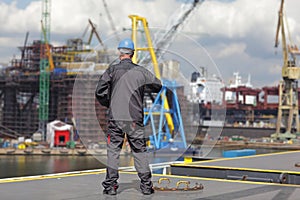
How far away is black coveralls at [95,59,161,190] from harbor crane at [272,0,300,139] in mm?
64094

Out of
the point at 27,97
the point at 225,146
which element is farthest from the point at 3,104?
the point at 225,146

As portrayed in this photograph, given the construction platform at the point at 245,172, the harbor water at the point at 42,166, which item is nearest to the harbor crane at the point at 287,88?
the harbor water at the point at 42,166

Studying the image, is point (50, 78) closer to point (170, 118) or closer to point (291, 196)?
point (170, 118)

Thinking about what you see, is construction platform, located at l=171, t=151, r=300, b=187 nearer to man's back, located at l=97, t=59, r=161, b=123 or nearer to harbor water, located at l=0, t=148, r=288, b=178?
man's back, located at l=97, t=59, r=161, b=123

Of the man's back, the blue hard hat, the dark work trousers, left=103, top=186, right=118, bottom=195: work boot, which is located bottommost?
left=103, top=186, right=118, bottom=195: work boot

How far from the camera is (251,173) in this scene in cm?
653

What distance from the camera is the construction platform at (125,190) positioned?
4.55 m

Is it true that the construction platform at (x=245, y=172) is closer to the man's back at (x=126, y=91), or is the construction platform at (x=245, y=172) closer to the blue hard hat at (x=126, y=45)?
the man's back at (x=126, y=91)

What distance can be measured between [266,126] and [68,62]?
30.6m

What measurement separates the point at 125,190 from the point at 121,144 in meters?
0.53

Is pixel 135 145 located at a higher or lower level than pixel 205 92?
lower

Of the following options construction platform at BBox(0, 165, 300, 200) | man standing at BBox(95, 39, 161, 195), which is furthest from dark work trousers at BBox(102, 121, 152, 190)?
construction platform at BBox(0, 165, 300, 200)

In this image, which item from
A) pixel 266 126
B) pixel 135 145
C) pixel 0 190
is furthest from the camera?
pixel 266 126

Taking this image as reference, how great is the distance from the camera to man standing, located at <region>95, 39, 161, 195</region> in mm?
4512
